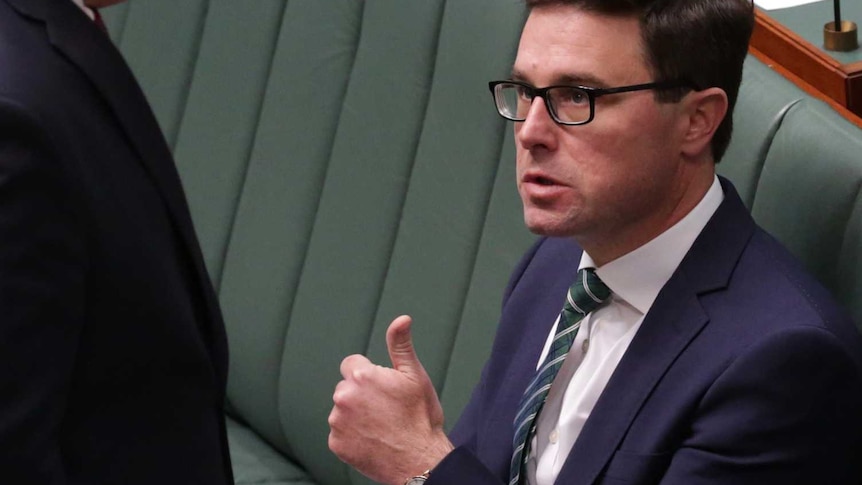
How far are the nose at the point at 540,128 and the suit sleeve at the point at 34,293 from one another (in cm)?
47

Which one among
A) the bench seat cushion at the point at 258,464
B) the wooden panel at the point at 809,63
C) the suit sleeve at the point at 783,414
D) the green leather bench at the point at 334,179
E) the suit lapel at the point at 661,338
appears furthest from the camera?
the bench seat cushion at the point at 258,464

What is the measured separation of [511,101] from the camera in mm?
1578

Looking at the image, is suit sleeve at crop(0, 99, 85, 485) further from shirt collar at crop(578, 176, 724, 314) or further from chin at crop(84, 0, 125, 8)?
shirt collar at crop(578, 176, 724, 314)

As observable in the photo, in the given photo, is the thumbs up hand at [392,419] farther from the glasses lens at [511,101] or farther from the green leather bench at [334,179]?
the green leather bench at [334,179]

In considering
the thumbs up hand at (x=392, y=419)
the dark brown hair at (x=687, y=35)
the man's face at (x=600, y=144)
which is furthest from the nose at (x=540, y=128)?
the thumbs up hand at (x=392, y=419)

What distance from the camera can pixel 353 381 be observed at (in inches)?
60.3

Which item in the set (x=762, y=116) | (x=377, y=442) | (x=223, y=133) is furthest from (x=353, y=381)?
(x=223, y=133)

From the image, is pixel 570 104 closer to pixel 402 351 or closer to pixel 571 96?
pixel 571 96

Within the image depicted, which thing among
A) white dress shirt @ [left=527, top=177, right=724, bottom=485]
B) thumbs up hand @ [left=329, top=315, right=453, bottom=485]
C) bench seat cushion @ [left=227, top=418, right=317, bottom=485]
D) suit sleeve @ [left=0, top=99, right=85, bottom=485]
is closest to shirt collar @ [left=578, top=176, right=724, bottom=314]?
white dress shirt @ [left=527, top=177, right=724, bottom=485]

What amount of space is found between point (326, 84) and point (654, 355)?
3.53 feet

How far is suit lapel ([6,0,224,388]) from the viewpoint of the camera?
140cm

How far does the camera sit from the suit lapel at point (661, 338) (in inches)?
54.9

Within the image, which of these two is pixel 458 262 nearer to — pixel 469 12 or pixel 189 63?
pixel 469 12

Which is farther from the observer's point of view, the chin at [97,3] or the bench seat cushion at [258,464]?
the bench seat cushion at [258,464]
